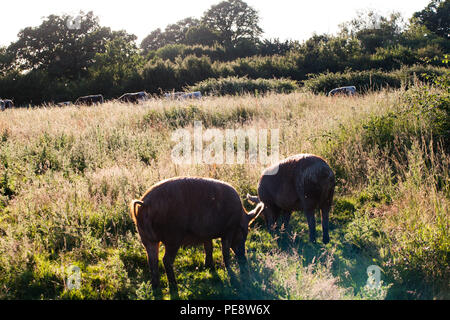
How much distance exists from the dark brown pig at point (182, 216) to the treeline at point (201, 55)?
69.3 feet

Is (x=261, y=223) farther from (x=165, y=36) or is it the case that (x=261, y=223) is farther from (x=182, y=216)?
(x=165, y=36)

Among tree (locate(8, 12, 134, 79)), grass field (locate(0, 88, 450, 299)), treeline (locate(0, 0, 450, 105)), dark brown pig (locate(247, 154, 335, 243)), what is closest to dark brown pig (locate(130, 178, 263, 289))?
grass field (locate(0, 88, 450, 299))

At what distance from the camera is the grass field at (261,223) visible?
11.3 ft

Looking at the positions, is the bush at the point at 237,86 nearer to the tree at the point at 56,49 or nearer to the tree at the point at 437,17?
the tree at the point at 56,49

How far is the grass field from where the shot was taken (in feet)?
11.3

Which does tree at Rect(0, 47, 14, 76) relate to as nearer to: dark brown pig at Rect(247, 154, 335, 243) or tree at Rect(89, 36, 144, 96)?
tree at Rect(89, 36, 144, 96)

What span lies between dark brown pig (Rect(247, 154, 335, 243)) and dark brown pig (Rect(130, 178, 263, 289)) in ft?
3.17

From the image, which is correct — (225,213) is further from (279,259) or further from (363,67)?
(363,67)

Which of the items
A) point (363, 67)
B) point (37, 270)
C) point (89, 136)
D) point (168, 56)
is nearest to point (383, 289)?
point (37, 270)

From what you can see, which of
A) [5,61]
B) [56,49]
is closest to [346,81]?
[56,49]

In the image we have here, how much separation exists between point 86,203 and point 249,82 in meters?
19.8

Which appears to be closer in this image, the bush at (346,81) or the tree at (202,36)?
the bush at (346,81)

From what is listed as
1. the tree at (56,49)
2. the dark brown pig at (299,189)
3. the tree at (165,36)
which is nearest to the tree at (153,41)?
the tree at (165,36)

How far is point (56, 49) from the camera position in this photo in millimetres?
40219
